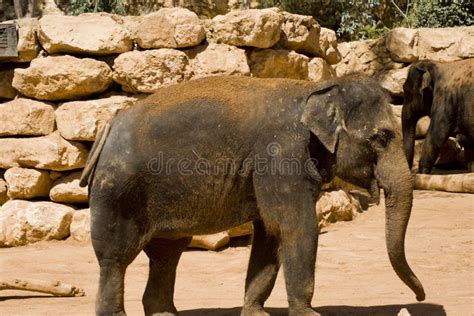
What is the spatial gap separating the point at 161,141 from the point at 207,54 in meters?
4.45

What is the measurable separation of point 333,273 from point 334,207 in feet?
7.93

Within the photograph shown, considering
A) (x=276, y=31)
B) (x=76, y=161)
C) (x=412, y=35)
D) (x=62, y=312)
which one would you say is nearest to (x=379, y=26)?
(x=412, y=35)

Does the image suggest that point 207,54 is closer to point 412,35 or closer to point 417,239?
point 417,239

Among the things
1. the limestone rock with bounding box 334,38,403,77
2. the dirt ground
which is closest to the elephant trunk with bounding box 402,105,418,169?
the limestone rock with bounding box 334,38,403,77

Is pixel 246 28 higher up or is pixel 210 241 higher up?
pixel 246 28

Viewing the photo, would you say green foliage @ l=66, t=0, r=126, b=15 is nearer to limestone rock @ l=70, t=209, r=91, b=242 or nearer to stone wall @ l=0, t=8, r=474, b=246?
stone wall @ l=0, t=8, r=474, b=246

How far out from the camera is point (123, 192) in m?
6.11

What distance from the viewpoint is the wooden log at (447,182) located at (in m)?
13.3

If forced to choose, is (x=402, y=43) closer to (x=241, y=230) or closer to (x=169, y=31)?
(x=169, y=31)

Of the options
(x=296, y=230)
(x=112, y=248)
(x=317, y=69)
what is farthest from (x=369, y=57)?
(x=112, y=248)

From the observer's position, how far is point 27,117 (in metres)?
10.8

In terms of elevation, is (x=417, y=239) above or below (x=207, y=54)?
below

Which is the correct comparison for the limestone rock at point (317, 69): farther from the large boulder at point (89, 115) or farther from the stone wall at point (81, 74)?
the large boulder at point (89, 115)

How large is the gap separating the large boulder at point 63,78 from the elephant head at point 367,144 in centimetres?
481
